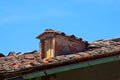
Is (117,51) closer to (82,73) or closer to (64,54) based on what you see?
(82,73)

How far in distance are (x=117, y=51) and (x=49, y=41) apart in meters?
2.19

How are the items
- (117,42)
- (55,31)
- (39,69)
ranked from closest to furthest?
(39,69) → (55,31) → (117,42)

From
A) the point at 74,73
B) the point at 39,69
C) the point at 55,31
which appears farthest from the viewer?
the point at 55,31

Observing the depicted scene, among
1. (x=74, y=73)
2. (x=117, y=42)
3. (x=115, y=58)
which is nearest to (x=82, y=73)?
(x=74, y=73)

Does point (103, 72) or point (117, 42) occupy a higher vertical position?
point (117, 42)

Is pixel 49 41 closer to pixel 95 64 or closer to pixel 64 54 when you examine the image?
pixel 64 54

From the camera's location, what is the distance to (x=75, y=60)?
34.6 ft

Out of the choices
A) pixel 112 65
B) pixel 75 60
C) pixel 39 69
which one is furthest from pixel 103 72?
pixel 39 69

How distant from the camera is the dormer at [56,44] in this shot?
12094mm

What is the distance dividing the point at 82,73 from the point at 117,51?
3.48 ft

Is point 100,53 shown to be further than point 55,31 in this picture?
No

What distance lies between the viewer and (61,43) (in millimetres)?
12344

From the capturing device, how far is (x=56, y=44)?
12133 mm

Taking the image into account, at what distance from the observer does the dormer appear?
39.7 ft
